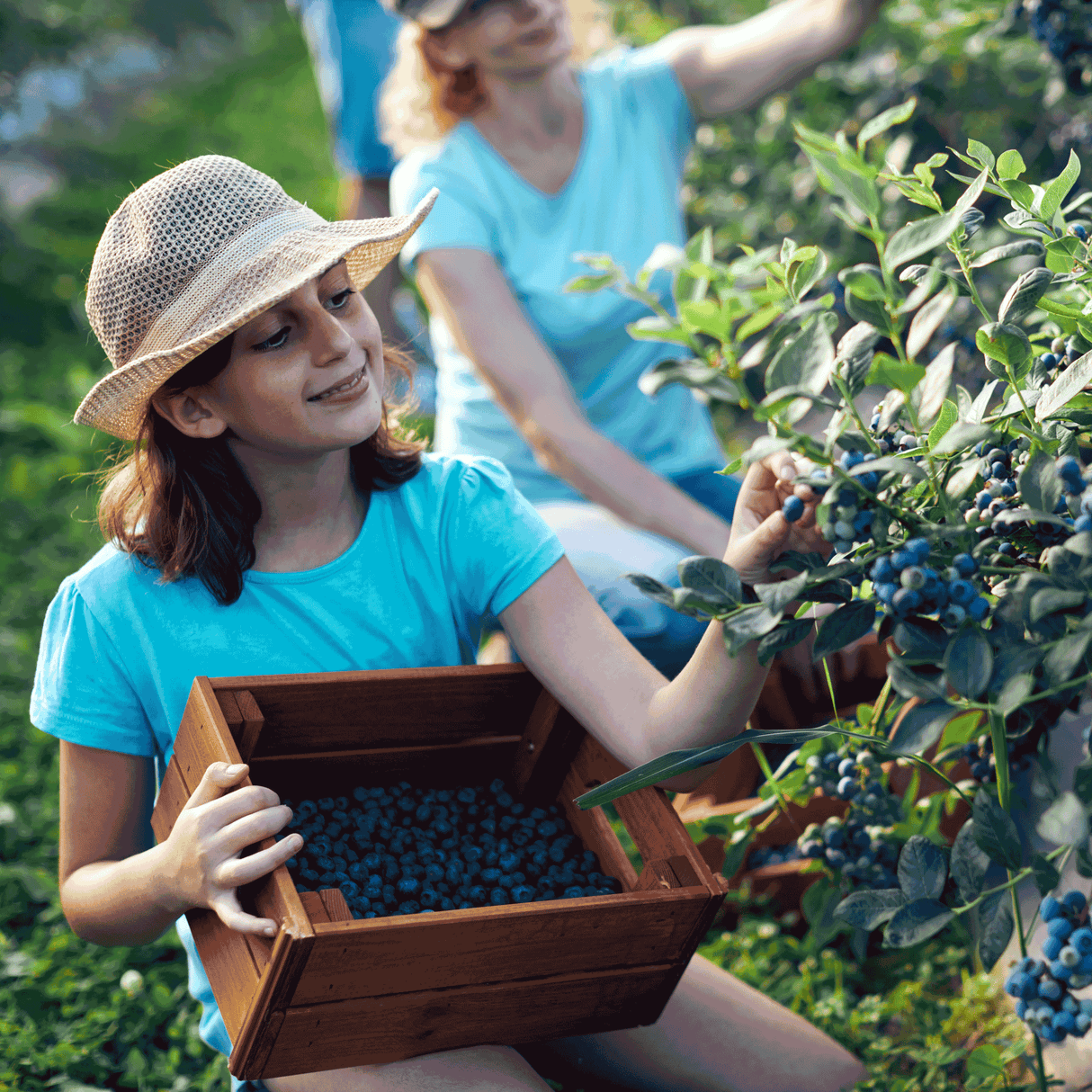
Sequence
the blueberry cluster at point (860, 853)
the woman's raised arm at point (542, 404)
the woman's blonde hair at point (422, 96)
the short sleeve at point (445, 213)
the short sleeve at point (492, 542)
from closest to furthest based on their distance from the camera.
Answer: the blueberry cluster at point (860, 853) → the short sleeve at point (492, 542) → the woman's raised arm at point (542, 404) → the short sleeve at point (445, 213) → the woman's blonde hair at point (422, 96)

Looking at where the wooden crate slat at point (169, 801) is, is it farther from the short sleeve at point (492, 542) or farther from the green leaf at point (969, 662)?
the green leaf at point (969, 662)

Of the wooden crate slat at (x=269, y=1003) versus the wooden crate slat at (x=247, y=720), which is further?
the wooden crate slat at (x=247, y=720)

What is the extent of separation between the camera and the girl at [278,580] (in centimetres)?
124

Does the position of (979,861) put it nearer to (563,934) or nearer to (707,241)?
(563,934)

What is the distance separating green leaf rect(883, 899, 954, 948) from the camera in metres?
1.03

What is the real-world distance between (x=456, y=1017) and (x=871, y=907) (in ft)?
1.38

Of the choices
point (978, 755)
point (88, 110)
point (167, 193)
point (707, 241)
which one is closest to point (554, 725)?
point (978, 755)

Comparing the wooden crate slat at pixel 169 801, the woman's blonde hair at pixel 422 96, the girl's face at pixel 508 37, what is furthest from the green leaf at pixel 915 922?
the woman's blonde hair at pixel 422 96

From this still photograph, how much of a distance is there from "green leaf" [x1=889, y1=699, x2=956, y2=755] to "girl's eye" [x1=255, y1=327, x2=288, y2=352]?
0.77 metres

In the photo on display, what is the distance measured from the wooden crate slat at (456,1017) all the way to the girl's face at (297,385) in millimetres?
593

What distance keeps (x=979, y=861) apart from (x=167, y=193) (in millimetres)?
1046

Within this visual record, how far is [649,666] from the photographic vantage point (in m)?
1.37

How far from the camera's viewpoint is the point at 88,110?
6504 mm

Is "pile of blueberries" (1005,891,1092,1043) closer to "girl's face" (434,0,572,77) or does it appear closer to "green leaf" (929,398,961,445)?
"green leaf" (929,398,961,445)
